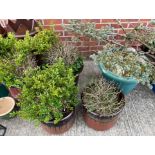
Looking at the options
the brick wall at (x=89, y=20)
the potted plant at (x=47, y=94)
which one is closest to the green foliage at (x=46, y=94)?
the potted plant at (x=47, y=94)

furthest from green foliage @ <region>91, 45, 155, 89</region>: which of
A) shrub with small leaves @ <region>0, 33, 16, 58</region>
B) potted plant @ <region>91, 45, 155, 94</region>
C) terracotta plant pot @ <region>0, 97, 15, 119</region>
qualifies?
terracotta plant pot @ <region>0, 97, 15, 119</region>

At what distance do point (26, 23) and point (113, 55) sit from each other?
2.73ft

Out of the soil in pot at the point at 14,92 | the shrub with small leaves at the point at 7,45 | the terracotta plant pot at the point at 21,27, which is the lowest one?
the soil in pot at the point at 14,92

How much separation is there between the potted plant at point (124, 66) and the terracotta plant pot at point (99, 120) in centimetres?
15

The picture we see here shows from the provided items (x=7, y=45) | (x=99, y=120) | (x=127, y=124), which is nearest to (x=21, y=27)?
(x=7, y=45)

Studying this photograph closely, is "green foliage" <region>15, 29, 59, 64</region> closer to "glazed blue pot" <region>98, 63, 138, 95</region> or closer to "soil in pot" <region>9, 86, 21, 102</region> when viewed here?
"soil in pot" <region>9, 86, 21, 102</region>

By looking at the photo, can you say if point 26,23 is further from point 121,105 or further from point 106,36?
point 121,105

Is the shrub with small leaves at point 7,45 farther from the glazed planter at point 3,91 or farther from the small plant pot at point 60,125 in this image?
the small plant pot at point 60,125

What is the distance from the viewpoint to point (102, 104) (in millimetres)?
1411

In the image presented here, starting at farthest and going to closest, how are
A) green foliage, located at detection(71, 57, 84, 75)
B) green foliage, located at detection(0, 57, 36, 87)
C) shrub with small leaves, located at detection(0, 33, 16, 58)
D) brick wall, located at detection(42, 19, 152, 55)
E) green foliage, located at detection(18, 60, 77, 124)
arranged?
1. brick wall, located at detection(42, 19, 152, 55)
2. green foliage, located at detection(71, 57, 84, 75)
3. shrub with small leaves, located at detection(0, 33, 16, 58)
4. green foliage, located at detection(0, 57, 36, 87)
5. green foliage, located at detection(18, 60, 77, 124)

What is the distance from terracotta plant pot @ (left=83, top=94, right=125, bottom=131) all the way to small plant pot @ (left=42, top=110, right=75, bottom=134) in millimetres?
120

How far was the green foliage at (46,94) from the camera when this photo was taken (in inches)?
49.3

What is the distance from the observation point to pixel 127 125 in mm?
1611

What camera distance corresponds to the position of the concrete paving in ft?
5.11
